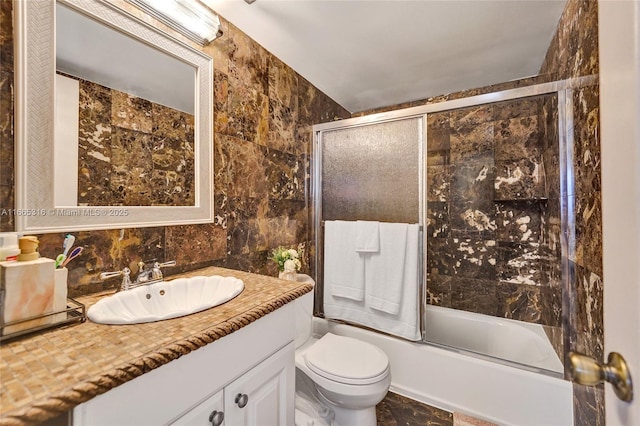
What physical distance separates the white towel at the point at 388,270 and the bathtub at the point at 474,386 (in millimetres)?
279

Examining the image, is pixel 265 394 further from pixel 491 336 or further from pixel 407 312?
pixel 491 336

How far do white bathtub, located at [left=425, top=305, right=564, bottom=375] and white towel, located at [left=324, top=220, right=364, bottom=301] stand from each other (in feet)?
2.14

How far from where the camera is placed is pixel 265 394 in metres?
0.94

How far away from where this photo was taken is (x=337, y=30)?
5.31 ft

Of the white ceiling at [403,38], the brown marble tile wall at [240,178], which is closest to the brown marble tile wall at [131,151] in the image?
the brown marble tile wall at [240,178]

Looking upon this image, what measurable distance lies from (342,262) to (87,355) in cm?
154

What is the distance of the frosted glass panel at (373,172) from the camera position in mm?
1749

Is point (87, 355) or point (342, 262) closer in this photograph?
point (87, 355)

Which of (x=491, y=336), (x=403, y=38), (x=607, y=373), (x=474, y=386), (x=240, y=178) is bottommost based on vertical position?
(x=474, y=386)

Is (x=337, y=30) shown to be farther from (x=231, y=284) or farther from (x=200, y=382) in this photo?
(x=200, y=382)

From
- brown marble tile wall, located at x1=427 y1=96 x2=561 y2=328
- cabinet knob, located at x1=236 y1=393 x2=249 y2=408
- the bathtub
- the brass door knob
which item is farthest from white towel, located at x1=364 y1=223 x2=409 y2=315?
the brass door knob

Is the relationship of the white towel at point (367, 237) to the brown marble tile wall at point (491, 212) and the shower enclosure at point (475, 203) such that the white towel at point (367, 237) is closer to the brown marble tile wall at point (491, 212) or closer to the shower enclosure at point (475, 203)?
the shower enclosure at point (475, 203)

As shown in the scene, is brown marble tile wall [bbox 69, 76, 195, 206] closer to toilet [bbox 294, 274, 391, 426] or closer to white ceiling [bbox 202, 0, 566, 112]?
white ceiling [bbox 202, 0, 566, 112]

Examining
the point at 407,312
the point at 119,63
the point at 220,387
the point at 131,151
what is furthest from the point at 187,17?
the point at 407,312
